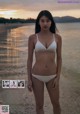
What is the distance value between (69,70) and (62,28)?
448 mm

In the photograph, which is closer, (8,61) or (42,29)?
→ (42,29)

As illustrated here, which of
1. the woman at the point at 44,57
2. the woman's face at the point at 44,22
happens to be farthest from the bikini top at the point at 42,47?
the woman's face at the point at 44,22

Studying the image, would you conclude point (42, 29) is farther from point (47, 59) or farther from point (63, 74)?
point (63, 74)

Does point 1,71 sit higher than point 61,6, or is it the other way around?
point 61,6

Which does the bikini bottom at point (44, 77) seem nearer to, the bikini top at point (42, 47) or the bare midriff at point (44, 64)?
the bare midriff at point (44, 64)

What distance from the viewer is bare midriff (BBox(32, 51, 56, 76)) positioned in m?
2.94

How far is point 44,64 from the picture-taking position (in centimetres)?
294

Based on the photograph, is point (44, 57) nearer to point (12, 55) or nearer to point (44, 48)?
point (44, 48)

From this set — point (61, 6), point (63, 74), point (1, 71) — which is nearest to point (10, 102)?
point (1, 71)

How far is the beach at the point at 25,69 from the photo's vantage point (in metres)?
3.47

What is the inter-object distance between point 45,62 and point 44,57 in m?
0.04

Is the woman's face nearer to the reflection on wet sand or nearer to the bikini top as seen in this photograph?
the bikini top

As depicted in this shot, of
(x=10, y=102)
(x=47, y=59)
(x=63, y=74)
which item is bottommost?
(x=10, y=102)

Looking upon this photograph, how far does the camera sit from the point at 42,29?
297 cm
